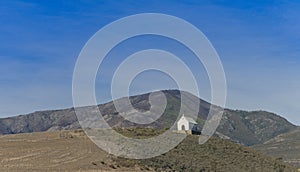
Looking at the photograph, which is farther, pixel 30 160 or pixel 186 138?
pixel 186 138

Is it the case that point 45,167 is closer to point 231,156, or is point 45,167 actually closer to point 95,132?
point 95,132

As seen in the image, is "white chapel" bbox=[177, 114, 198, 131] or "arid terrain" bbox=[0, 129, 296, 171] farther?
"white chapel" bbox=[177, 114, 198, 131]

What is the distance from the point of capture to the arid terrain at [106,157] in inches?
2737

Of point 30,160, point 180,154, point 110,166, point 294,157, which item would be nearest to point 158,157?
point 180,154

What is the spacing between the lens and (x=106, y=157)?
74500 mm

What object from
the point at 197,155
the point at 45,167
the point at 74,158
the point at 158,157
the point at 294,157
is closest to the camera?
the point at 45,167

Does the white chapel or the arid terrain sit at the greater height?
the white chapel

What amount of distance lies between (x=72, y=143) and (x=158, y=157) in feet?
43.7

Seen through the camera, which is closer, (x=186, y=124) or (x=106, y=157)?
(x=106, y=157)

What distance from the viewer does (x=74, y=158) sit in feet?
238

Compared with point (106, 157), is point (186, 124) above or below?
above

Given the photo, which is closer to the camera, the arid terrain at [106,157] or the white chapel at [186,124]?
the arid terrain at [106,157]

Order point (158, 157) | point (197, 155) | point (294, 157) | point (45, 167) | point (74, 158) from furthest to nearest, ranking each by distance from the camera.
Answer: point (294, 157) → point (197, 155) → point (158, 157) → point (74, 158) → point (45, 167)

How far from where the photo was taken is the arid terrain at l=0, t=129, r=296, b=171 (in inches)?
2737
